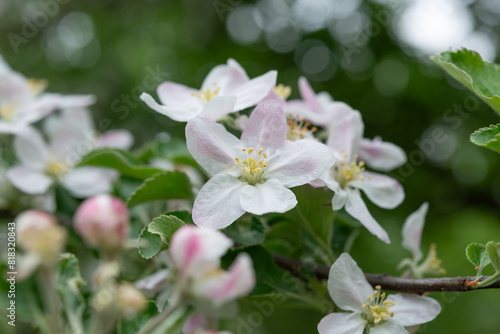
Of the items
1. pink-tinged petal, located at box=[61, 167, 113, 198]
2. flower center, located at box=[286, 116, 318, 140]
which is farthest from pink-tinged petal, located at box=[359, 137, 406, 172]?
pink-tinged petal, located at box=[61, 167, 113, 198]

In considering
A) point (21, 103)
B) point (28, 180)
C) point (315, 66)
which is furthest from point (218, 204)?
point (315, 66)

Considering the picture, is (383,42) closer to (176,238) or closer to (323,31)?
(323,31)

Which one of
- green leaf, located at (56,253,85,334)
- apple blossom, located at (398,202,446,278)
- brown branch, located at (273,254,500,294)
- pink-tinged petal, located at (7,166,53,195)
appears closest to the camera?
green leaf, located at (56,253,85,334)

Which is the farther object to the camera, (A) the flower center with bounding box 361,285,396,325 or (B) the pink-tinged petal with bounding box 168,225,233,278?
(A) the flower center with bounding box 361,285,396,325

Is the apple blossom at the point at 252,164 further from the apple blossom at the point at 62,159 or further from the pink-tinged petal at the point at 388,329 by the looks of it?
the apple blossom at the point at 62,159

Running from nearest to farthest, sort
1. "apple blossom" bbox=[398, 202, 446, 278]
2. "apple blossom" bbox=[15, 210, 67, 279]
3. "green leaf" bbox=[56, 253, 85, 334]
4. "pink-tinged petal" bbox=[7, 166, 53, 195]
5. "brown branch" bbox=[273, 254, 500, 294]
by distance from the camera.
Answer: "apple blossom" bbox=[15, 210, 67, 279], "green leaf" bbox=[56, 253, 85, 334], "brown branch" bbox=[273, 254, 500, 294], "apple blossom" bbox=[398, 202, 446, 278], "pink-tinged petal" bbox=[7, 166, 53, 195]

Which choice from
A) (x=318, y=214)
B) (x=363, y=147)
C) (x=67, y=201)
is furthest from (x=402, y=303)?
(x=67, y=201)

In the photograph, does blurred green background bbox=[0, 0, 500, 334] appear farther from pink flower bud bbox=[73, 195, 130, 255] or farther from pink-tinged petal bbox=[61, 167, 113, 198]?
pink flower bud bbox=[73, 195, 130, 255]
